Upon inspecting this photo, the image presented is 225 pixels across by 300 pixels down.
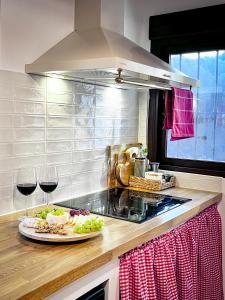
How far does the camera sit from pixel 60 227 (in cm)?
143

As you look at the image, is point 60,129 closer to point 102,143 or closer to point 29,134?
point 29,134

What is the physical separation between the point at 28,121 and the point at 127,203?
28.3 inches

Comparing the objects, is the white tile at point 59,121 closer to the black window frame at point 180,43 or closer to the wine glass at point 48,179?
the wine glass at point 48,179

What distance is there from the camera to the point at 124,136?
257 cm

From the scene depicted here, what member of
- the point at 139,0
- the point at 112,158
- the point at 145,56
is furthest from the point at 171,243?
the point at 139,0

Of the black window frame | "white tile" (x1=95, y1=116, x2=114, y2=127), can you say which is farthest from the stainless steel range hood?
the black window frame

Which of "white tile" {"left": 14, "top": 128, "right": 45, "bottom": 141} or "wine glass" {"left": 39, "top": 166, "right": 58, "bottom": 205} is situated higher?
"white tile" {"left": 14, "top": 128, "right": 45, "bottom": 141}

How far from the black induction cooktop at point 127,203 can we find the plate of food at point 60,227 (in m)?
0.30

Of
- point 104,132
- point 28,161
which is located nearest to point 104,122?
point 104,132

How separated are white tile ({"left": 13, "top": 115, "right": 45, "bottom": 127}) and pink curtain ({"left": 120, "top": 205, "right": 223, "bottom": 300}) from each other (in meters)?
0.79

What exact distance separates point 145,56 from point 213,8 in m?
0.79

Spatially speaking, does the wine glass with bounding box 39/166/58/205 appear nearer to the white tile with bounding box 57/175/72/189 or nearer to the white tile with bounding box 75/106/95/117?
the white tile with bounding box 57/175/72/189

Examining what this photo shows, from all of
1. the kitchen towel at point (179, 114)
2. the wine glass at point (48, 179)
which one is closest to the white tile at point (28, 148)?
the wine glass at point (48, 179)

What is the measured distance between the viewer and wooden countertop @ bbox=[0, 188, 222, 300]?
3.43ft
